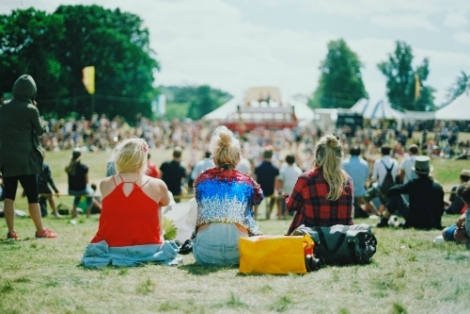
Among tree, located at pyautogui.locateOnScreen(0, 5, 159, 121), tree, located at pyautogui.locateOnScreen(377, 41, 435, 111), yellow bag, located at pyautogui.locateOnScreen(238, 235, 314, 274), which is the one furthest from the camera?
tree, located at pyautogui.locateOnScreen(377, 41, 435, 111)

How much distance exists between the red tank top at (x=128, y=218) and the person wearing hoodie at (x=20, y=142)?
2.15 metres

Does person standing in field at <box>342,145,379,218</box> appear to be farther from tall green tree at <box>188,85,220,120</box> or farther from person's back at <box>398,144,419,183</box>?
tall green tree at <box>188,85,220,120</box>

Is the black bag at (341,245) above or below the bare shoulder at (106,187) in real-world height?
below

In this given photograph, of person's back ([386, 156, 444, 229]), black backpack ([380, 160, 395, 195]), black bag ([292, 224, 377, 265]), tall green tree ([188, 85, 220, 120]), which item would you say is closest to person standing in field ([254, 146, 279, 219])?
black backpack ([380, 160, 395, 195])

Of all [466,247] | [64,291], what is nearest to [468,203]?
[466,247]

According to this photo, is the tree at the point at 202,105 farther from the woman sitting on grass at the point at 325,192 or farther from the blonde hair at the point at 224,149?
the blonde hair at the point at 224,149

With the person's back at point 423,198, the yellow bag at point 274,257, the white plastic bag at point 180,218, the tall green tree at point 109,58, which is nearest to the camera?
the yellow bag at point 274,257

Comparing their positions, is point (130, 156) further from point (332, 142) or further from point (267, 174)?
point (267, 174)

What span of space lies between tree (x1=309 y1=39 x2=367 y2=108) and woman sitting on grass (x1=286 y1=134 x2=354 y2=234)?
80.3m

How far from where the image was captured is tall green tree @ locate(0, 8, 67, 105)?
86.1 ft

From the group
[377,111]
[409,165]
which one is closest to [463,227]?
[409,165]

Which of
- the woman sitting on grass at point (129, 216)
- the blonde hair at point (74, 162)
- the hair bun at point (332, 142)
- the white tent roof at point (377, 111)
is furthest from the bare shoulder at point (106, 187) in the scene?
the white tent roof at point (377, 111)

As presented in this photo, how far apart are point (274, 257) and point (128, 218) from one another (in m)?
1.54

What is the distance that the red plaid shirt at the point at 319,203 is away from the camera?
21.1 ft
